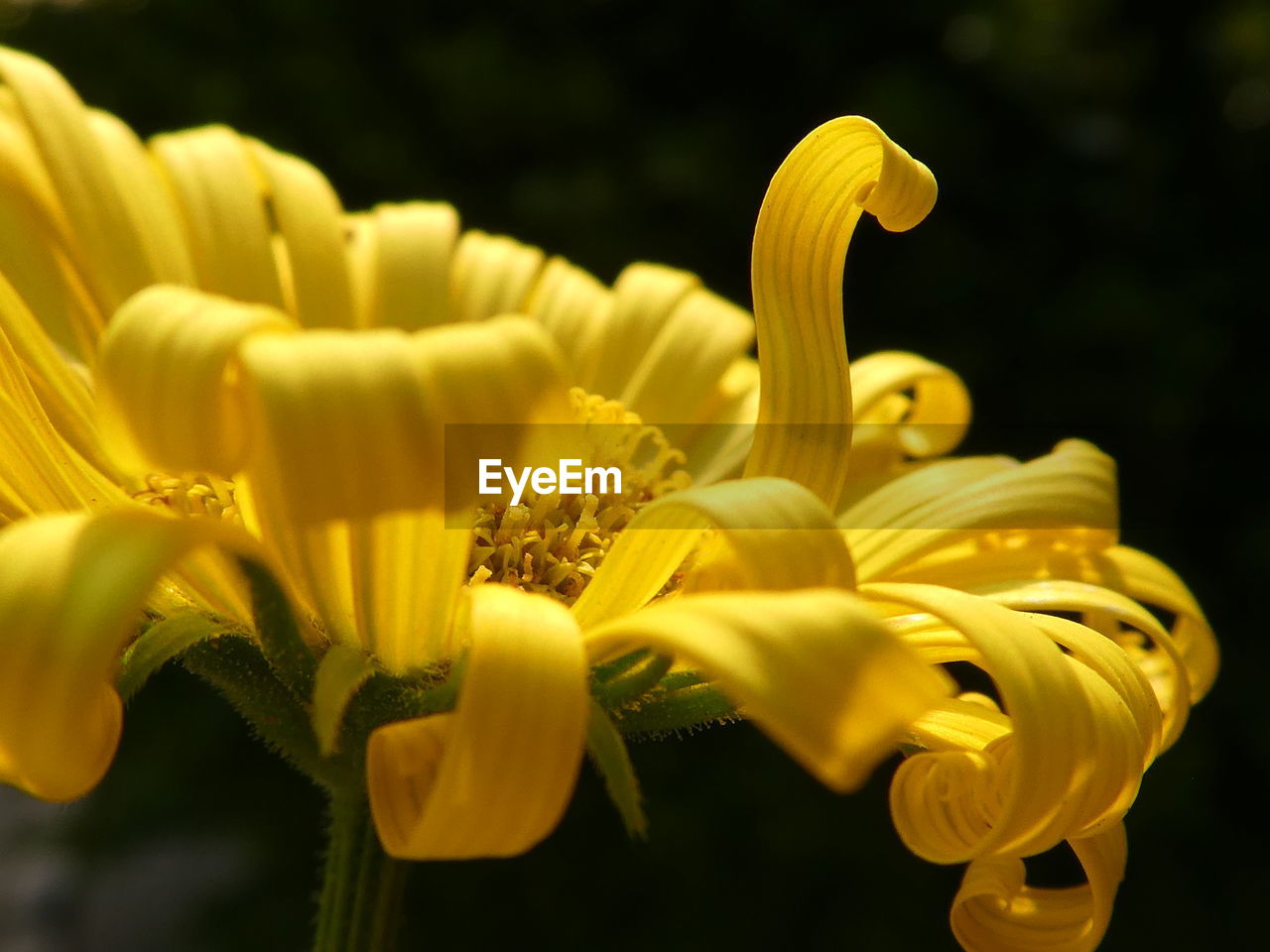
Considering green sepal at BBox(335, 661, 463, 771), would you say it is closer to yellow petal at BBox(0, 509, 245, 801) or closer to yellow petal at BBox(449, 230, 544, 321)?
yellow petal at BBox(0, 509, 245, 801)

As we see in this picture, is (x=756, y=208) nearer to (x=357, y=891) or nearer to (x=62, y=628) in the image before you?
(x=357, y=891)

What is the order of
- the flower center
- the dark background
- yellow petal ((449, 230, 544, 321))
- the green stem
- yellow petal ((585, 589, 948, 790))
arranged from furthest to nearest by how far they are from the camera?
the dark background
yellow petal ((449, 230, 544, 321))
the flower center
the green stem
yellow petal ((585, 589, 948, 790))

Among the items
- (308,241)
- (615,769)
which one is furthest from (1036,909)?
(308,241)

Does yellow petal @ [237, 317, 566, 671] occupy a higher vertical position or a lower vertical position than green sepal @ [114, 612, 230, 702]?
higher

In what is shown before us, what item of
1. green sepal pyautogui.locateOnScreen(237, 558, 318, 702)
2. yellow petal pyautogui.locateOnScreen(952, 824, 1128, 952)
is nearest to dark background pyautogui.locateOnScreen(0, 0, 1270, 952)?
yellow petal pyautogui.locateOnScreen(952, 824, 1128, 952)

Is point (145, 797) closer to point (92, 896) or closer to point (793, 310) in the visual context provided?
point (92, 896)

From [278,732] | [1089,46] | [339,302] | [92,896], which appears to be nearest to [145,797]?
[92,896]

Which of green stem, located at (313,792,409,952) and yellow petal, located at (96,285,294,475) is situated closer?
yellow petal, located at (96,285,294,475)
